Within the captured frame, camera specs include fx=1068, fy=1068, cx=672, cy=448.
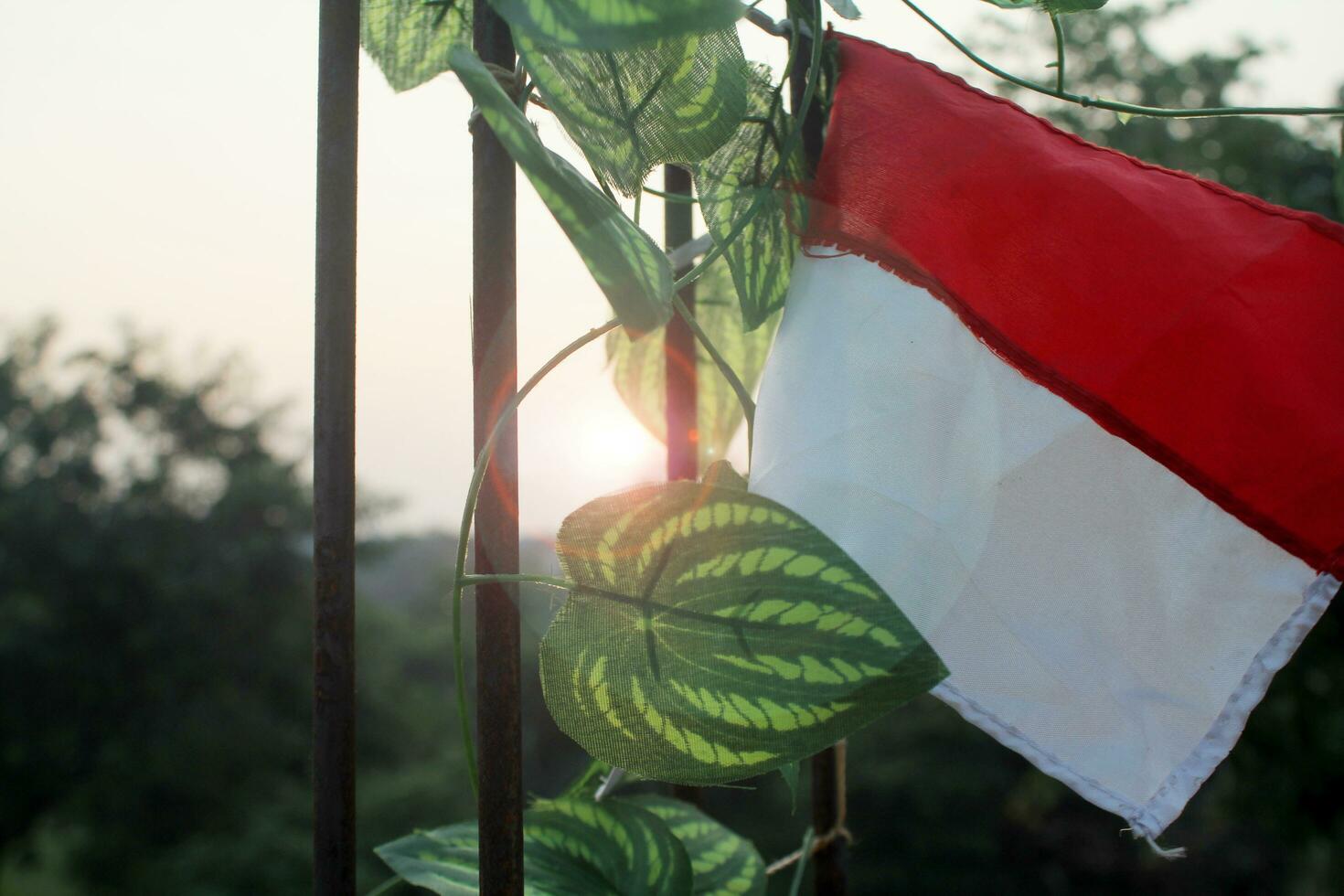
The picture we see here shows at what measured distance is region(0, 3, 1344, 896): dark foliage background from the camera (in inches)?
266

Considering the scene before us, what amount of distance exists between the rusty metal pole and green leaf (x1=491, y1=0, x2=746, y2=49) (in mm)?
Answer: 156

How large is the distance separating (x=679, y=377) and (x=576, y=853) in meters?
0.16

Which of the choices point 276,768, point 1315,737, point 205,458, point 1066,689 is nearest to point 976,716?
point 1066,689

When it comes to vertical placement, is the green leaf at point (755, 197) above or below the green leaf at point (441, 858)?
above

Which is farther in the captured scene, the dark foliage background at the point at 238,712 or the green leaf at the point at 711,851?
the dark foliage background at the point at 238,712

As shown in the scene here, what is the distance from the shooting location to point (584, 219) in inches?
7.8

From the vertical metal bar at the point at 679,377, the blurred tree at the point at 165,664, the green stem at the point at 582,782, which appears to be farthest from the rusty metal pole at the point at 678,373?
the blurred tree at the point at 165,664

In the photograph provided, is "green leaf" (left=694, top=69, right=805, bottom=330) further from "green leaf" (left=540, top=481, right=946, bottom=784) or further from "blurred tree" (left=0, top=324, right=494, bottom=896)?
"blurred tree" (left=0, top=324, right=494, bottom=896)

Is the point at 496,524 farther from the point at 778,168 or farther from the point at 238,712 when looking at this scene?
the point at 238,712

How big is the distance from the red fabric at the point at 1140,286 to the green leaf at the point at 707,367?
84 mm

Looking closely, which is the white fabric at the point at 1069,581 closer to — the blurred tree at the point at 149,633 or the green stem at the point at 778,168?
the green stem at the point at 778,168

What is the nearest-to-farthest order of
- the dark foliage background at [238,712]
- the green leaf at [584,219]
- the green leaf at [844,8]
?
the green leaf at [584,219]
the green leaf at [844,8]
the dark foliage background at [238,712]

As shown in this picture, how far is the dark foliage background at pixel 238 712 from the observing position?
6.75 m

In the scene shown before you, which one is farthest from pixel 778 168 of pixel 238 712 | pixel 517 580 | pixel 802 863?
pixel 238 712
